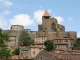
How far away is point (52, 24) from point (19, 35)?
650 inches

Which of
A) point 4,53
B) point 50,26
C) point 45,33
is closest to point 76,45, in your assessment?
point 45,33

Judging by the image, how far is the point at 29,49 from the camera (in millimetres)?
83375

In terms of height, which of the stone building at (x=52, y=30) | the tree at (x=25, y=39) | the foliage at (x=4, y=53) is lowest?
the foliage at (x=4, y=53)

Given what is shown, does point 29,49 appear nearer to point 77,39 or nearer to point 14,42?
point 14,42

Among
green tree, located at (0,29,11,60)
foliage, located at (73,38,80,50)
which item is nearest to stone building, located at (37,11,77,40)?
foliage, located at (73,38,80,50)

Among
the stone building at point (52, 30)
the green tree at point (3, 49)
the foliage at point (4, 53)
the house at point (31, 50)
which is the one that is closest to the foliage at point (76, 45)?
the stone building at point (52, 30)

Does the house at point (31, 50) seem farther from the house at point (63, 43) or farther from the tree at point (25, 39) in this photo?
the house at point (63, 43)

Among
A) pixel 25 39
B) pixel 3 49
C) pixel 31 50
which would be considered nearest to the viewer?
pixel 3 49

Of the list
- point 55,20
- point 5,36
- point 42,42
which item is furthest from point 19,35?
point 5,36

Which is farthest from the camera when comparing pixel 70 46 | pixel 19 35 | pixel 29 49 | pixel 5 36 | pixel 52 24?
pixel 52 24

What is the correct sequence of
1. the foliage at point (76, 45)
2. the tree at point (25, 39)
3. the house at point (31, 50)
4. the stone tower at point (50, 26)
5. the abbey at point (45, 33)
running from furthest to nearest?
the stone tower at point (50, 26) < the abbey at point (45, 33) < the tree at point (25, 39) < the foliage at point (76, 45) < the house at point (31, 50)

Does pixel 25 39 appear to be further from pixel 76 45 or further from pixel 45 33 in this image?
pixel 76 45

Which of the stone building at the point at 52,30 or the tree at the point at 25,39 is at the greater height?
the stone building at the point at 52,30

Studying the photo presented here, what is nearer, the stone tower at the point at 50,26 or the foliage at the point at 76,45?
the foliage at the point at 76,45
